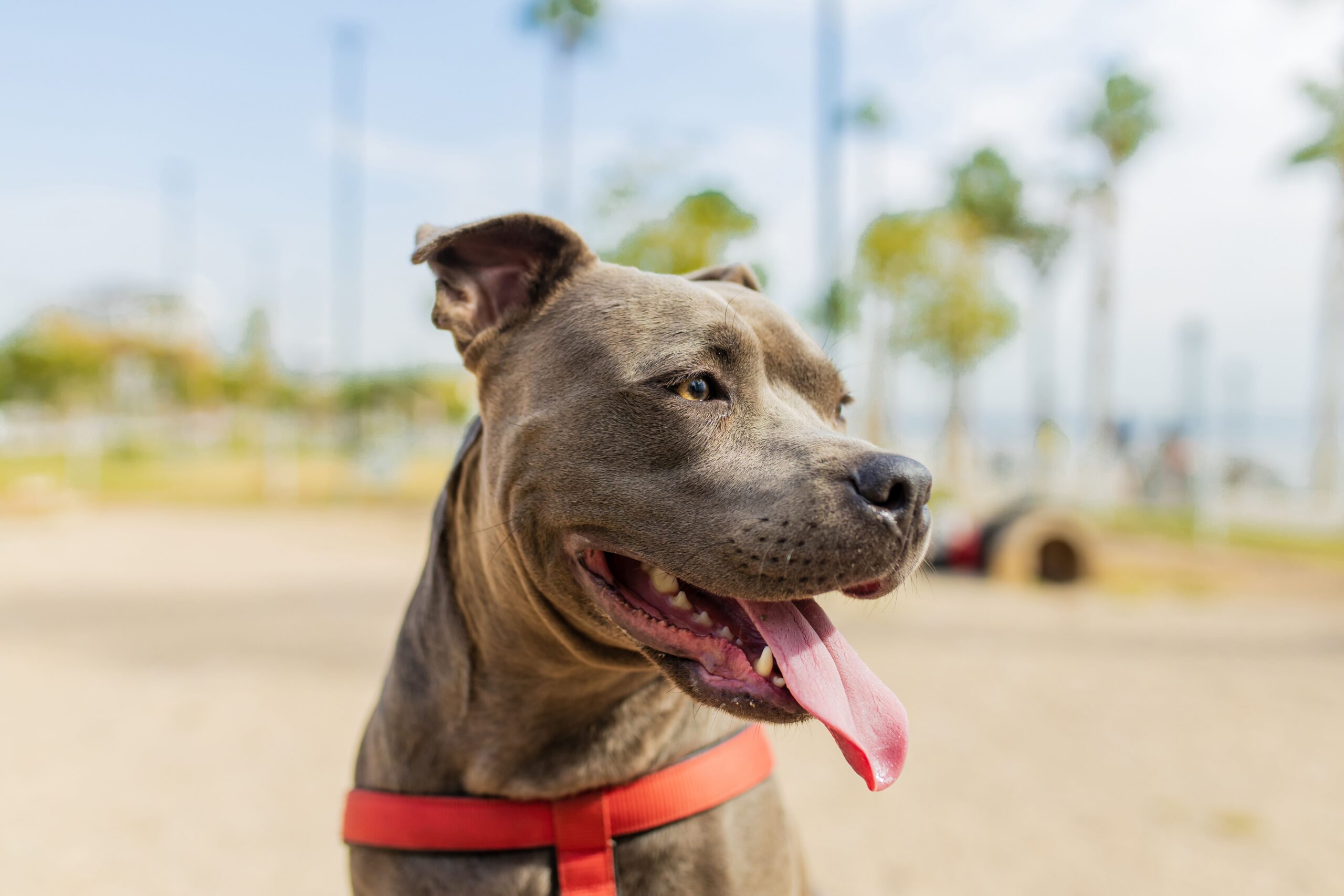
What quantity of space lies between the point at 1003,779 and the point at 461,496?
3.83 metres

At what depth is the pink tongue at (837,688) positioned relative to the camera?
1.71m

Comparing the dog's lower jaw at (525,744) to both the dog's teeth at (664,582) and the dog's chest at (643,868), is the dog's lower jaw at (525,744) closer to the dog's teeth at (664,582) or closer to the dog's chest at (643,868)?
the dog's chest at (643,868)

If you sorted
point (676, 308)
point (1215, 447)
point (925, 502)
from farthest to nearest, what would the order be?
point (1215, 447) → point (676, 308) → point (925, 502)

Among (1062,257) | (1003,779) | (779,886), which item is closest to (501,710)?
(779,886)

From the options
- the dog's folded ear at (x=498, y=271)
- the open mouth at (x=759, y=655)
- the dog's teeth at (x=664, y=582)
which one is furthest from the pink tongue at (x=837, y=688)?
the dog's folded ear at (x=498, y=271)

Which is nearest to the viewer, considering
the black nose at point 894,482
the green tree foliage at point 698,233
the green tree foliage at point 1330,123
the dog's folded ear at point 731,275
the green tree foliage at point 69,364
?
the black nose at point 894,482

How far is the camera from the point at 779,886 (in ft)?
6.82

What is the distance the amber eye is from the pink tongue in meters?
0.41

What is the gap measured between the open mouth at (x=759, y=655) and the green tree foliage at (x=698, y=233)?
49.9ft

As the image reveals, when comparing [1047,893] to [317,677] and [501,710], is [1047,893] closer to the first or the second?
[501,710]

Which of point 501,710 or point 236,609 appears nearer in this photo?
point 501,710

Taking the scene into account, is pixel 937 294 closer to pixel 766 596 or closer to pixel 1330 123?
pixel 1330 123

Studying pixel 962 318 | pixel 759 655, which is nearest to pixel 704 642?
pixel 759 655

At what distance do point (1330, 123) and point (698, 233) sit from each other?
14368 mm
